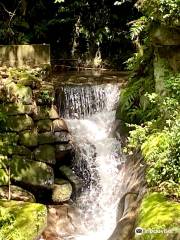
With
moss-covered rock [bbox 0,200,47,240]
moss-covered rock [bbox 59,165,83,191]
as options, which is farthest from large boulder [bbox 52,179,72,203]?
moss-covered rock [bbox 0,200,47,240]

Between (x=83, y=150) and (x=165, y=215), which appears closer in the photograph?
(x=165, y=215)

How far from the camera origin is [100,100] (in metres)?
11.4

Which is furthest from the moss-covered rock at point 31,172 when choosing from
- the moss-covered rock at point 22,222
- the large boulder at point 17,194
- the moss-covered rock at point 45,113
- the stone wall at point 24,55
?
the stone wall at point 24,55

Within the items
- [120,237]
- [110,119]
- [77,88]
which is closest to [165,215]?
[120,237]

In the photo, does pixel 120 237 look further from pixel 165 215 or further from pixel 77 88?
pixel 77 88

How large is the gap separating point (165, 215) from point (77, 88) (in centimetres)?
676

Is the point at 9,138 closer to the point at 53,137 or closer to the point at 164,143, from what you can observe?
the point at 53,137

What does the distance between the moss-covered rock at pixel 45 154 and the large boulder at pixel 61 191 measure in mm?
520

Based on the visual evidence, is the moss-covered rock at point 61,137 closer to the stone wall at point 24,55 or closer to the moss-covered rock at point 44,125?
the moss-covered rock at point 44,125

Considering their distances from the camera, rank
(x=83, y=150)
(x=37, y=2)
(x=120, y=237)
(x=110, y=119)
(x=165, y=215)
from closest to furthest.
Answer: (x=165, y=215) → (x=120, y=237) → (x=83, y=150) → (x=110, y=119) → (x=37, y=2)

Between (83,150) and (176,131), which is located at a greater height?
(176,131)

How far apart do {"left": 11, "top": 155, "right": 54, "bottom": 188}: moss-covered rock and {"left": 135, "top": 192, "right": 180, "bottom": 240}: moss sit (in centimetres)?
347

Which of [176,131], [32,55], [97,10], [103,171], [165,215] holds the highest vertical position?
[97,10]

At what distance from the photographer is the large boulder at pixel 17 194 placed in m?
8.36
